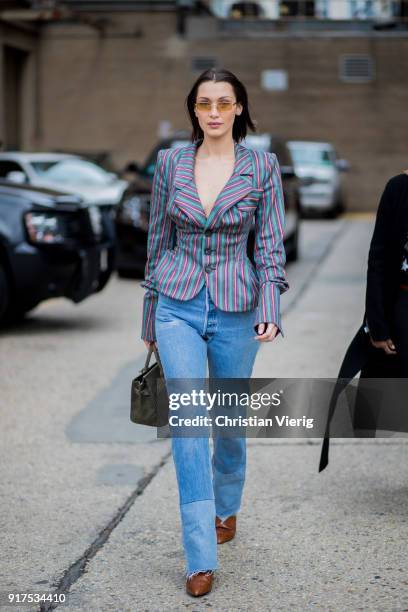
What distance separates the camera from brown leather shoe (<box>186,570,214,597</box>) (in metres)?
3.85

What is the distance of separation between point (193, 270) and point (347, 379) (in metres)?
1.07

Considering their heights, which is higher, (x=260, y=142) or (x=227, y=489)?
(x=227, y=489)

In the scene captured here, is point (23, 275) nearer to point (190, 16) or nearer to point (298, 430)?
point (298, 430)

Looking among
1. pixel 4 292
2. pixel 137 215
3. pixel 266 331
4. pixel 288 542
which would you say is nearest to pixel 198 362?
pixel 266 331

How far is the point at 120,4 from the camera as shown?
30359mm

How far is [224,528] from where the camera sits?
14.6 ft

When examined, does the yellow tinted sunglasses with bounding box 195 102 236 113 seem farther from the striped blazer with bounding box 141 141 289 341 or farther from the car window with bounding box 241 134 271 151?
the car window with bounding box 241 134 271 151

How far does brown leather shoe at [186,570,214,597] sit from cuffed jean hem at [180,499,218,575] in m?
0.02

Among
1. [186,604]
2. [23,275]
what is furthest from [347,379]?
[23,275]

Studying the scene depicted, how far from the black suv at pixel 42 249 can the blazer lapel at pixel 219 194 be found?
19.1 feet

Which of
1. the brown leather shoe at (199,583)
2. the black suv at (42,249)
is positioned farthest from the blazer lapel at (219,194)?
the black suv at (42,249)

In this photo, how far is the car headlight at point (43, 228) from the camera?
384 inches

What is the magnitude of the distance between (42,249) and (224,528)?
18.7ft

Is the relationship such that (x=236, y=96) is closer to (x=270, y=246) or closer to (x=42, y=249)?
(x=270, y=246)
